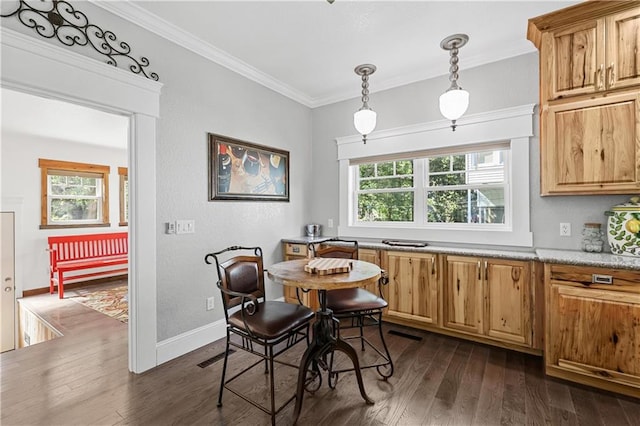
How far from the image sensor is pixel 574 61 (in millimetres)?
2279

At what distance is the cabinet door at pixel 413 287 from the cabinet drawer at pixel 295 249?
100 centimetres

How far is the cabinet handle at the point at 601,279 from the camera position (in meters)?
1.98

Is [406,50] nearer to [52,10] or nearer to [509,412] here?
[52,10]

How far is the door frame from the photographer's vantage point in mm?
2010

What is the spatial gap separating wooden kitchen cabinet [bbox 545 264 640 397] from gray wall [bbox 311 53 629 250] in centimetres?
65

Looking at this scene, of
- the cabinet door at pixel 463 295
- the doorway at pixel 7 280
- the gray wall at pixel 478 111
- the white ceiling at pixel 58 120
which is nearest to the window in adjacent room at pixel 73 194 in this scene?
the white ceiling at pixel 58 120

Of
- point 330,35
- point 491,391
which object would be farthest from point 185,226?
point 491,391

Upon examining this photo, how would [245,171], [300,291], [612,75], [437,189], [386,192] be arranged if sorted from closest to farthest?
1. [612,75]
2. [245,171]
3. [437,189]
4. [300,291]
5. [386,192]

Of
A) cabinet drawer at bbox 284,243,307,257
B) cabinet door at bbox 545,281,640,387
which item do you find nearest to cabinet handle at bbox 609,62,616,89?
cabinet door at bbox 545,281,640,387

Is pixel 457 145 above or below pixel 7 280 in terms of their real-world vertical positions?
above

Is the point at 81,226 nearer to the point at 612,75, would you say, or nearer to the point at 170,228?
the point at 170,228

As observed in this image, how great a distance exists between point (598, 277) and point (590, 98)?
1343mm

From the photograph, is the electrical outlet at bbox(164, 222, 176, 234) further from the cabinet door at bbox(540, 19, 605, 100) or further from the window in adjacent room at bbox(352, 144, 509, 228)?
the cabinet door at bbox(540, 19, 605, 100)

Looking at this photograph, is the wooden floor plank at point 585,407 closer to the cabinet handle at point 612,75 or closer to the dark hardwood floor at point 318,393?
the dark hardwood floor at point 318,393
